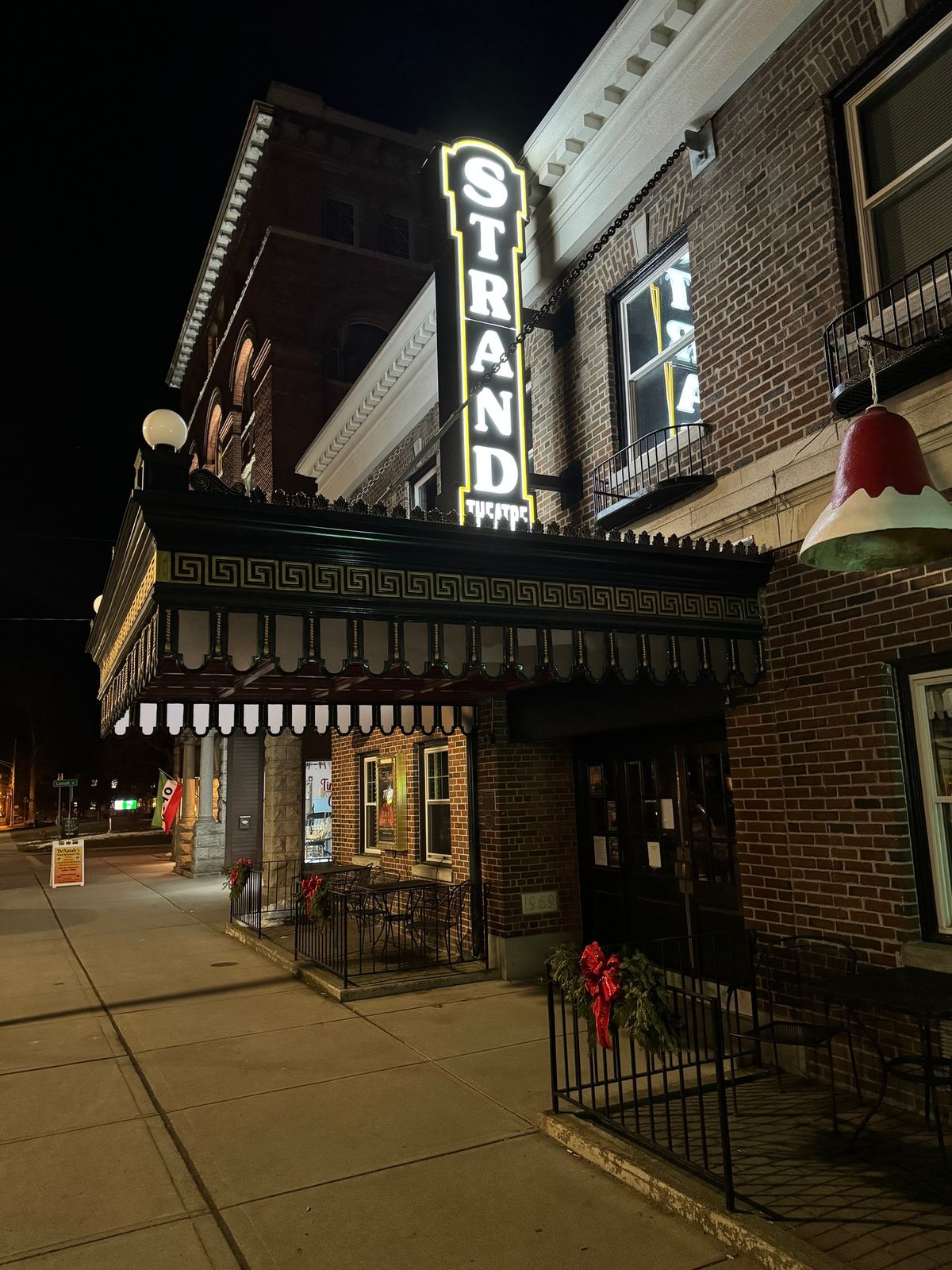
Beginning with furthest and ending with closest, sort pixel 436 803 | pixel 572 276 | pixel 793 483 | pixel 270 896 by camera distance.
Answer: pixel 270 896
pixel 436 803
pixel 572 276
pixel 793 483

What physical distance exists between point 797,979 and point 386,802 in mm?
9299

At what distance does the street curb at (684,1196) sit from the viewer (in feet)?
12.4

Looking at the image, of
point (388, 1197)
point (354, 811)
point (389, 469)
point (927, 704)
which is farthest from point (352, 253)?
point (388, 1197)

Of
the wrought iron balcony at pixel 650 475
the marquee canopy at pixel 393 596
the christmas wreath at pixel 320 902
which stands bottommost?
the christmas wreath at pixel 320 902

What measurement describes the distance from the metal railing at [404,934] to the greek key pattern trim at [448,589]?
16.2 ft

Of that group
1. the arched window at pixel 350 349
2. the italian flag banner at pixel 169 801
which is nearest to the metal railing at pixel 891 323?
the arched window at pixel 350 349

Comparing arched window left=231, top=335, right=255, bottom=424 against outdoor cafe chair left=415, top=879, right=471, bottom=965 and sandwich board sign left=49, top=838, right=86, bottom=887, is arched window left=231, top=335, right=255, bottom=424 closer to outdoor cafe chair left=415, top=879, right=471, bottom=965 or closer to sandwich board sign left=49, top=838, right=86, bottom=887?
sandwich board sign left=49, top=838, right=86, bottom=887

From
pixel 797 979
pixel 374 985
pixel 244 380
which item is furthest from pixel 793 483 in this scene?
pixel 244 380

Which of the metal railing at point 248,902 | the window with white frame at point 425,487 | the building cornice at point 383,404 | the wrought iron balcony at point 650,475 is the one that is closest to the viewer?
the wrought iron balcony at point 650,475

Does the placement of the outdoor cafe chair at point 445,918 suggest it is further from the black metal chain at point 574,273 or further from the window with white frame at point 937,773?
the window with white frame at point 937,773

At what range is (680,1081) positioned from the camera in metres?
5.45

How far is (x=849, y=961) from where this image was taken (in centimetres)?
583

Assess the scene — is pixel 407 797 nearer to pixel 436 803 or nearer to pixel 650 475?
pixel 436 803

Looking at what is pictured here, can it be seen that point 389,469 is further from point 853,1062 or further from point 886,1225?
point 886,1225
